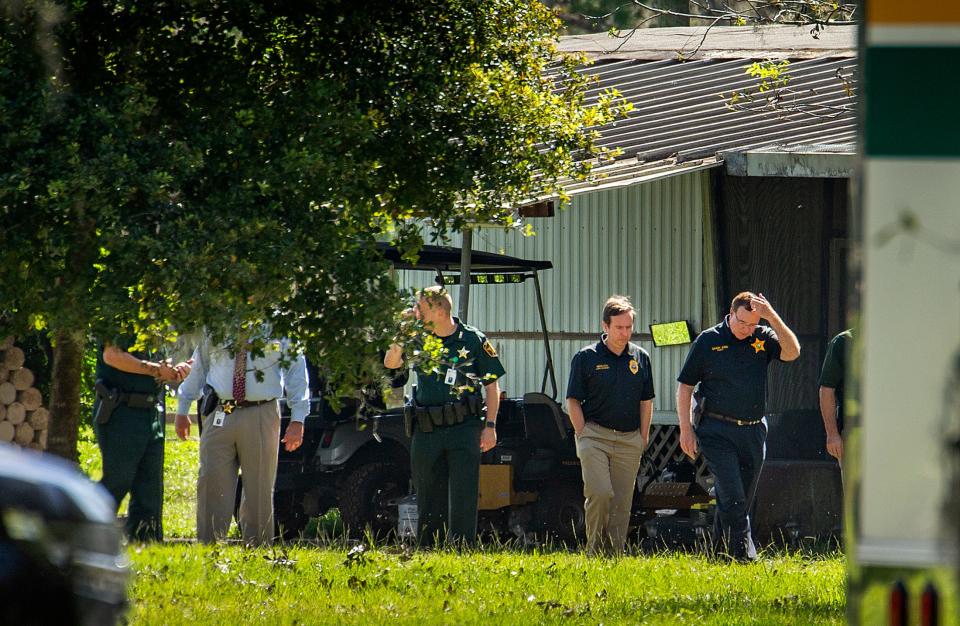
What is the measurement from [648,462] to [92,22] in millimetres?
6832

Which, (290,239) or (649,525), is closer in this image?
(290,239)

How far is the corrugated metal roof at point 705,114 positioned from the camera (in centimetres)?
1198

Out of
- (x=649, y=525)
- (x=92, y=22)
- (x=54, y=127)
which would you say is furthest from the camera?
(x=649, y=525)

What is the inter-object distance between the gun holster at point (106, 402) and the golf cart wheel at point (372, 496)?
9.20 ft

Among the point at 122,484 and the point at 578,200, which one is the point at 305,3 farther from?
the point at 578,200

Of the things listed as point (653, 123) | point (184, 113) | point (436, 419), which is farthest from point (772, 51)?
point (184, 113)

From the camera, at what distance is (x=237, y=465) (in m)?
9.98

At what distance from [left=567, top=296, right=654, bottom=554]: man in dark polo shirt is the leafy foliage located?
99.8 inches

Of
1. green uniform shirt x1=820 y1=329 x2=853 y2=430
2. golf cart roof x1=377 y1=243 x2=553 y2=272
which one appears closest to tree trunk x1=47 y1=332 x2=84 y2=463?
golf cart roof x1=377 y1=243 x2=553 y2=272

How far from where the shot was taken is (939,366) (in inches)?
120

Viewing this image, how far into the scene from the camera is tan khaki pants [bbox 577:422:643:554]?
403 inches

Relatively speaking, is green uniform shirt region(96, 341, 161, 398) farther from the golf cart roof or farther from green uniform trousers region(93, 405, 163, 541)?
the golf cart roof

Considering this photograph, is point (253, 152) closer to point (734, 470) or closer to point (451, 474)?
point (451, 474)

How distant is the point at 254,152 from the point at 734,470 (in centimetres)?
474
